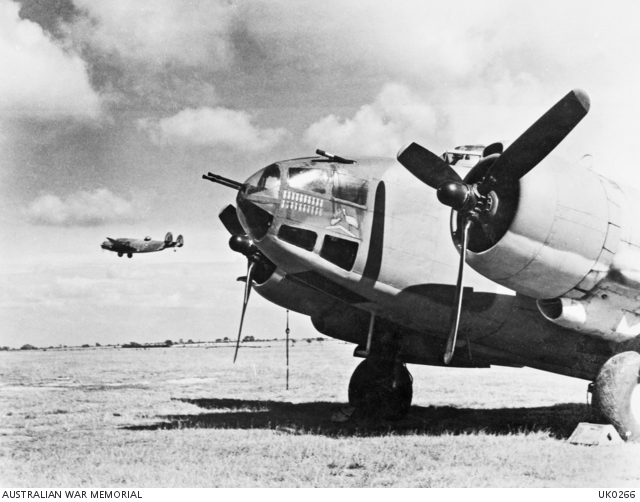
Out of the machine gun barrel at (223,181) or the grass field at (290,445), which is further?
the machine gun barrel at (223,181)

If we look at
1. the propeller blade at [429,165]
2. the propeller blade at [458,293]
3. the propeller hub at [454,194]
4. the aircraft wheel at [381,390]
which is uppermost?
the propeller blade at [429,165]

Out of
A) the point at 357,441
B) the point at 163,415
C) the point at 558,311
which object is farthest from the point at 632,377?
the point at 163,415

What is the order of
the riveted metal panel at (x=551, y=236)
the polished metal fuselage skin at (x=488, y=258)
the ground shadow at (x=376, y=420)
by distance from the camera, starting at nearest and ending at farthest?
the riveted metal panel at (x=551, y=236), the polished metal fuselage skin at (x=488, y=258), the ground shadow at (x=376, y=420)

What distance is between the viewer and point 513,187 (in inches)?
344

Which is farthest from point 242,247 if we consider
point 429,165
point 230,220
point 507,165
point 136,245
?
point 136,245

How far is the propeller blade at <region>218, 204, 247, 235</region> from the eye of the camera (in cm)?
1283

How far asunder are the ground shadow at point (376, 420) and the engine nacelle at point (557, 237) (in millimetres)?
3259

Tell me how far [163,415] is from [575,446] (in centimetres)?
833

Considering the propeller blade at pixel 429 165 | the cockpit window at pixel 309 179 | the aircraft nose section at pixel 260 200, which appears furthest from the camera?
the cockpit window at pixel 309 179

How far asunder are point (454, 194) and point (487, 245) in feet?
3.52

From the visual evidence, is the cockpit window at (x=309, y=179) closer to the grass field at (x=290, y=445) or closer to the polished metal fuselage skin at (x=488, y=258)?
the polished metal fuselage skin at (x=488, y=258)

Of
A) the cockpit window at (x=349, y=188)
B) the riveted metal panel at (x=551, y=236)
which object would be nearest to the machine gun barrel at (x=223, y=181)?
the cockpit window at (x=349, y=188)

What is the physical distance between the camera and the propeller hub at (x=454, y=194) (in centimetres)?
852

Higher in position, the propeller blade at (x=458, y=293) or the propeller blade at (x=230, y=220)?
the propeller blade at (x=230, y=220)
